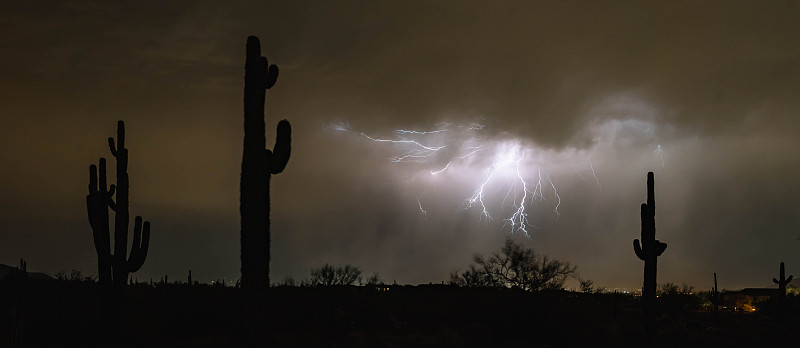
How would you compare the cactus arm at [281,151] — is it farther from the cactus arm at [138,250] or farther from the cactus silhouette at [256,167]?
the cactus arm at [138,250]

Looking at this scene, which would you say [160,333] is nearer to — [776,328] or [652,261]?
[652,261]

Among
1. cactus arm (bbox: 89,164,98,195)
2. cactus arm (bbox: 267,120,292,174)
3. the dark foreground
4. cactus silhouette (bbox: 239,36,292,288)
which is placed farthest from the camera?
cactus arm (bbox: 89,164,98,195)

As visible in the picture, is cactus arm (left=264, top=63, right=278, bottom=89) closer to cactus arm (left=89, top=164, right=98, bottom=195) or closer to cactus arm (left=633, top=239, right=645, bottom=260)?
cactus arm (left=89, top=164, right=98, bottom=195)

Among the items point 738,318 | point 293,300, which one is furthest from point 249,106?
point 738,318

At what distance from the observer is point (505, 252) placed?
146 feet

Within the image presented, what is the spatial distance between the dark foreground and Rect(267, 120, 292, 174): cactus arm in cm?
Answer: 524

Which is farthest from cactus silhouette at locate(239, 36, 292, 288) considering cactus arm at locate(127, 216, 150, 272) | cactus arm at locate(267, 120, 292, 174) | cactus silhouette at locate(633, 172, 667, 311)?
cactus silhouette at locate(633, 172, 667, 311)

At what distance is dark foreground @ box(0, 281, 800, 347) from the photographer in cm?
1833

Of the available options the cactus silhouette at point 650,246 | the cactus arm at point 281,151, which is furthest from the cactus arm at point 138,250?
the cactus silhouette at point 650,246

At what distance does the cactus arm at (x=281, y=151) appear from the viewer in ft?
41.9

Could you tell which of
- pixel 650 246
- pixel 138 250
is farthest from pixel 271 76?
pixel 650 246

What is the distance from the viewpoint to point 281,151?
42.2ft

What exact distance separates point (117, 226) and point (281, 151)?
30.8 ft

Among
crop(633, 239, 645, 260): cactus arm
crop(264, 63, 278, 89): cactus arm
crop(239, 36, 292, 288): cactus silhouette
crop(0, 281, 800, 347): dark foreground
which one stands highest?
crop(264, 63, 278, 89): cactus arm
